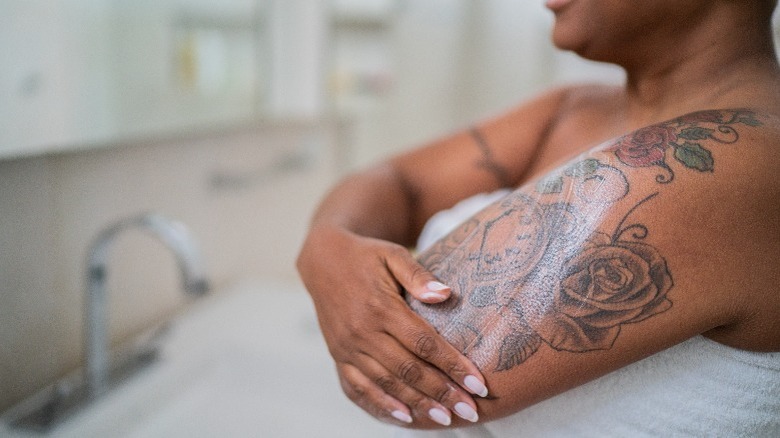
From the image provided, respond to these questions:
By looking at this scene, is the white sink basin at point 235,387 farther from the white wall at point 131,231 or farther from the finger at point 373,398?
the finger at point 373,398

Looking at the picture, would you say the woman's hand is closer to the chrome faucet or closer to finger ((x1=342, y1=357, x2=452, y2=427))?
finger ((x1=342, y1=357, x2=452, y2=427))

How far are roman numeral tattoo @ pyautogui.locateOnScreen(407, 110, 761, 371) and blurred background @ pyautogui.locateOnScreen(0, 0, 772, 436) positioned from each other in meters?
0.63

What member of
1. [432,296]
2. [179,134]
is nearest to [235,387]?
[179,134]

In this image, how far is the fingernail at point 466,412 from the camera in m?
0.56

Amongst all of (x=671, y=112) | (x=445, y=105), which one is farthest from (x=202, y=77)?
(x=445, y=105)

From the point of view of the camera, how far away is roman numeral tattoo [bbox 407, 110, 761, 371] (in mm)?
510

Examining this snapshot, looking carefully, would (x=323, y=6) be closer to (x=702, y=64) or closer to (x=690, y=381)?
(x=702, y=64)

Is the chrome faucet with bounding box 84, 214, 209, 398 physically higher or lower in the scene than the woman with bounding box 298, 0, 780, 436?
lower

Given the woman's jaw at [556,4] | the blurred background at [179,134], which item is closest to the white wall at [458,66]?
the blurred background at [179,134]

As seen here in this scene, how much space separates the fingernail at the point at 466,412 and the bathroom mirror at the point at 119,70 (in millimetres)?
691

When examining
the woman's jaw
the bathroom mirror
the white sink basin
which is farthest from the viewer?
the white sink basin

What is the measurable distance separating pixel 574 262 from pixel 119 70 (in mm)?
870

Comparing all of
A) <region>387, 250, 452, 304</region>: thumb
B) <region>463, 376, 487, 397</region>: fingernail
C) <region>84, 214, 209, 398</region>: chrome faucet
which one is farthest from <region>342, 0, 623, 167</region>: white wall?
<region>463, 376, 487, 397</region>: fingernail

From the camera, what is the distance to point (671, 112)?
691 millimetres
